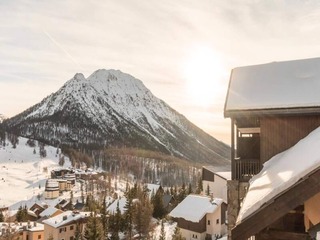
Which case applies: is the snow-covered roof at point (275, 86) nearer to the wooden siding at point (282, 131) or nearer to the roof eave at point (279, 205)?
the wooden siding at point (282, 131)

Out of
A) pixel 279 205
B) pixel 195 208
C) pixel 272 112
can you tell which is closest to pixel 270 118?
pixel 272 112

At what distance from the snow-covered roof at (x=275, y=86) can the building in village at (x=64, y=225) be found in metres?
47.7

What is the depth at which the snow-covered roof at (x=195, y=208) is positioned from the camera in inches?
1726

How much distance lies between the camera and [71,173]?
142 meters

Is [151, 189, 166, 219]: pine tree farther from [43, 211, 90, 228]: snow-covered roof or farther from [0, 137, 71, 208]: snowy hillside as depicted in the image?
[0, 137, 71, 208]: snowy hillside

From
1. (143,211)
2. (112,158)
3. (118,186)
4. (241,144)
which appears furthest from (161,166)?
(241,144)

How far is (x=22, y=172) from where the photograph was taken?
160750mm

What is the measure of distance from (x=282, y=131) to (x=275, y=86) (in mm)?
2213

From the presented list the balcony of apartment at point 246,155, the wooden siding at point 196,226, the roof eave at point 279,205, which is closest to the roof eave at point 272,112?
the balcony of apartment at point 246,155

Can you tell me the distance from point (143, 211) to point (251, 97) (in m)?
38.4

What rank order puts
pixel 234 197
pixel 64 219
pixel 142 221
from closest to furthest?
1. pixel 234 197
2. pixel 142 221
3. pixel 64 219

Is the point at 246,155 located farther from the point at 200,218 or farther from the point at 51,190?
the point at 51,190

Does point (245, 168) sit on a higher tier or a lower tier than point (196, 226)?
higher

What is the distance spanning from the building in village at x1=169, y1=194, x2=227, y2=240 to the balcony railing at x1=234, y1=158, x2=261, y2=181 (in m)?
32.0
